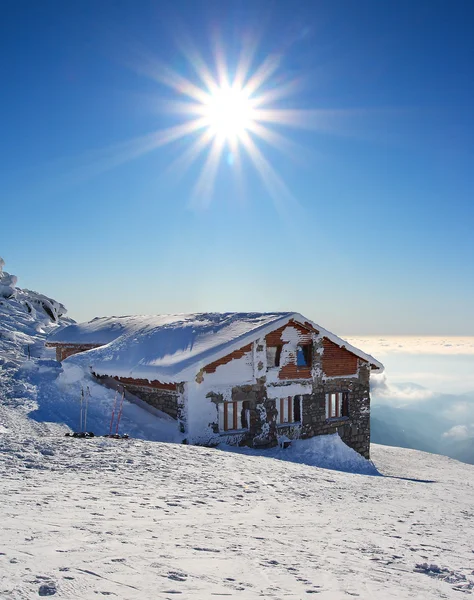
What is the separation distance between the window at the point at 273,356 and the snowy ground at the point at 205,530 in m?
7.89

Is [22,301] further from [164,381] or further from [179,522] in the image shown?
[179,522]

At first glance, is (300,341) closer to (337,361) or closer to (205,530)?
(337,361)

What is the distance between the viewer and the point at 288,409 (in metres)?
20.2

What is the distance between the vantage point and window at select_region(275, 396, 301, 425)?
65.2 ft

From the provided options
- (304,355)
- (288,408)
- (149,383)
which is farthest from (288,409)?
(149,383)

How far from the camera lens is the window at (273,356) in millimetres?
19781

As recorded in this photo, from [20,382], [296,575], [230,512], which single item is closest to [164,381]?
[20,382]

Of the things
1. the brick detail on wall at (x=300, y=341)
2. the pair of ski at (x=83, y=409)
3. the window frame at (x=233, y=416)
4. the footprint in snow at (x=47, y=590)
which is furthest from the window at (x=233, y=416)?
the footprint in snow at (x=47, y=590)

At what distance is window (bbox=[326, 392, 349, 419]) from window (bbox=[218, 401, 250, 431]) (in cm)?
457

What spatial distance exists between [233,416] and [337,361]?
5.92 meters

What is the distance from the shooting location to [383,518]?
27.7 ft

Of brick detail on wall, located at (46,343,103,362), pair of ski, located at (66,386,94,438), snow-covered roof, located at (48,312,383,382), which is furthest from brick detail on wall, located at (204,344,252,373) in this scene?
brick detail on wall, located at (46,343,103,362)

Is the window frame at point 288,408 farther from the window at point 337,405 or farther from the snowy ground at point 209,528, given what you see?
the snowy ground at point 209,528

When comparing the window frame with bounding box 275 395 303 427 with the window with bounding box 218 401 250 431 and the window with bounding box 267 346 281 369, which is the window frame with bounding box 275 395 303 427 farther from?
the window with bounding box 218 401 250 431
